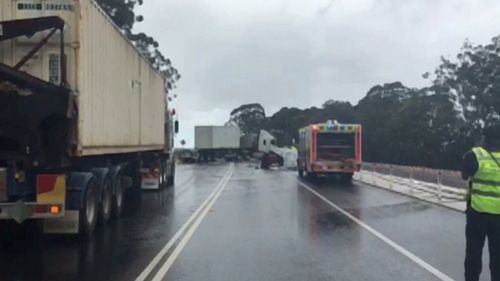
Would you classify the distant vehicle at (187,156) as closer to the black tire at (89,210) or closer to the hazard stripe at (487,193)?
the black tire at (89,210)

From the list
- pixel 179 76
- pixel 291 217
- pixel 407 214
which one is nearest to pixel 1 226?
pixel 291 217

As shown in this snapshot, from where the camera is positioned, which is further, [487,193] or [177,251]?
[177,251]

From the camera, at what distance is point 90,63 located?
12125 millimetres

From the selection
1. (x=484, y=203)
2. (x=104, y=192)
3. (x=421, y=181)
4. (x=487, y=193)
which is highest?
(x=487, y=193)

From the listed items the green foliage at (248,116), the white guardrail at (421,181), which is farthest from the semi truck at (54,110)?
the green foliage at (248,116)

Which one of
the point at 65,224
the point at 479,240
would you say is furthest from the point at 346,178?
the point at 479,240

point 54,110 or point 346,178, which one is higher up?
point 54,110

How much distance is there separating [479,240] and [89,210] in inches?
294

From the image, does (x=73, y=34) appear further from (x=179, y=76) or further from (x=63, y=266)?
(x=179, y=76)

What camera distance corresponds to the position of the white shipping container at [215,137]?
74.8 meters

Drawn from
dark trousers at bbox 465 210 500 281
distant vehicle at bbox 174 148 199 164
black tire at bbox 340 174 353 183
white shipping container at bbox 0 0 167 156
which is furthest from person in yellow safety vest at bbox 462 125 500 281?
distant vehicle at bbox 174 148 199 164

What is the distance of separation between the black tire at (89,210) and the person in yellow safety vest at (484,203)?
688cm

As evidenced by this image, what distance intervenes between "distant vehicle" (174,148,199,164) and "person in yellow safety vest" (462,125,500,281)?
217 ft

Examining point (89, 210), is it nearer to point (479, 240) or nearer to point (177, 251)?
point (177, 251)
